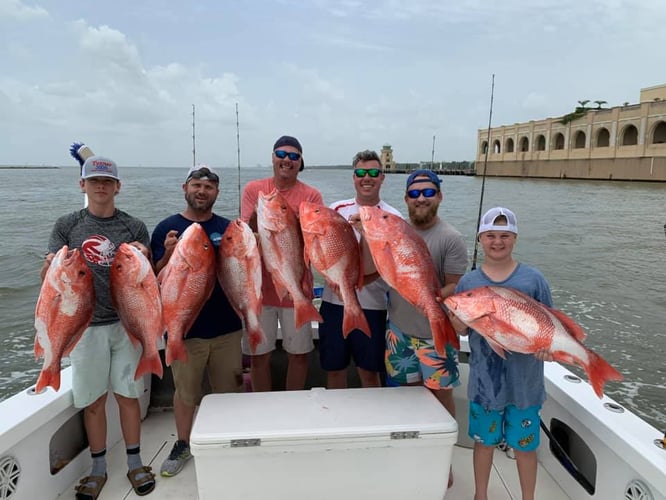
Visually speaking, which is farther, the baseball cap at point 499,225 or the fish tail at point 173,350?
the fish tail at point 173,350

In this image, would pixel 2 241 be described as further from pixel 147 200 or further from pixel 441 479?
pixel 441 479

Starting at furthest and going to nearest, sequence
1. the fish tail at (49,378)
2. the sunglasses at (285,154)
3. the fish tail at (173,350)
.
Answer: the sunglasses at (285,154) → the fish tail at (173,350) → the fish tail at (49,378)

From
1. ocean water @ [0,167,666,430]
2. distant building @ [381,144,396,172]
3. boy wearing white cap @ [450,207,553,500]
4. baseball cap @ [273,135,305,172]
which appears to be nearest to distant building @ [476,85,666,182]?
distant building @ [381,144,396,172]

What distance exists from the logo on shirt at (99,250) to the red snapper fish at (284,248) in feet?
3.12

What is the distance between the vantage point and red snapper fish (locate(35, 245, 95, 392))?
251cm

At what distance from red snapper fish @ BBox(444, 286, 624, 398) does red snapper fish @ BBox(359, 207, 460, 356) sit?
18 centimetres

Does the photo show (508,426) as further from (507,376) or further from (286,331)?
(286,331)

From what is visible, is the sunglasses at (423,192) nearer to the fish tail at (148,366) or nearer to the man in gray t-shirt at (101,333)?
the man in gray t-shirt at (101,333)

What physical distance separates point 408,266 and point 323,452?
1071 millimetres

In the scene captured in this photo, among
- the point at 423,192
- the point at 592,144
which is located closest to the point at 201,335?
the point at 423,192

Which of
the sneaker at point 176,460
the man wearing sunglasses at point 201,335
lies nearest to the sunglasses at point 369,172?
the man wearing sunglasses at point 201,335

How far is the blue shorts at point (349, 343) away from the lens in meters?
3.28

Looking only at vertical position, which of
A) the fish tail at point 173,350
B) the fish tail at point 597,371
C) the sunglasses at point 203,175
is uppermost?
the sunglasses at point 203,175

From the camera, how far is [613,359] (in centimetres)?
911
